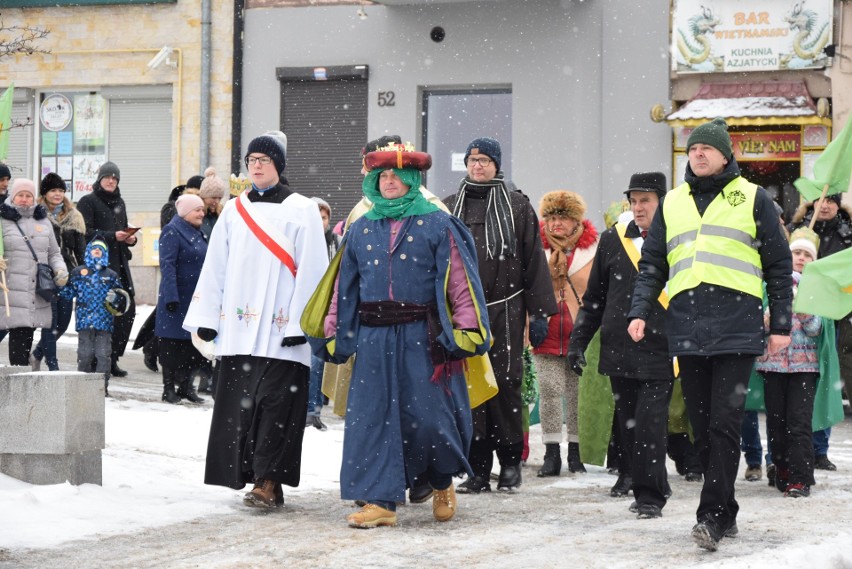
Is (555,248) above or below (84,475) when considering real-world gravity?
above

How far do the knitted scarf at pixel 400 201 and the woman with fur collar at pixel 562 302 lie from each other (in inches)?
111

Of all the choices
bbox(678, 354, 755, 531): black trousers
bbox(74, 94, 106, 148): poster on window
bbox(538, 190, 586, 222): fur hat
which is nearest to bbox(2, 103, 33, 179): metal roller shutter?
bbox(74, 94, 106, 148): poster on window

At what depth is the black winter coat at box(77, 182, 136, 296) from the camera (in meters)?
14.8

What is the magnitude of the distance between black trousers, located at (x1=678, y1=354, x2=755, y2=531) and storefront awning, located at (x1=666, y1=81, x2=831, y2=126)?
14399 mm

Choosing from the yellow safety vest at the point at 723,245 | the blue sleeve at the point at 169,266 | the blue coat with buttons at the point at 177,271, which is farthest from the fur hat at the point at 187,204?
the yellow safety vest at the point at 723,245

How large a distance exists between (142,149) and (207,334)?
1742cm

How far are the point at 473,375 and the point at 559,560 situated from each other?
70.4 inches

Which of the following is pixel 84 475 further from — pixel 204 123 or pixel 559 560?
pixel 204 123

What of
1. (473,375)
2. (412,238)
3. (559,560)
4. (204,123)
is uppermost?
(204,123)

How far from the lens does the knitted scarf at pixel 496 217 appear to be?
9508mm

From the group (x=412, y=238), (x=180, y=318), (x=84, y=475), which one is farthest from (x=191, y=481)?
(x=180, y=318)

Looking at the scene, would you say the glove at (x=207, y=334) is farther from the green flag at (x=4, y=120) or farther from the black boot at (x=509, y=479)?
the green flag at (x=4, y=120)

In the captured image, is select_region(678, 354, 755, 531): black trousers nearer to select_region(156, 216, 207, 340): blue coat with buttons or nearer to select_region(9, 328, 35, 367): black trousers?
select_region(156, 216, 207, 340): blue coat with buttons

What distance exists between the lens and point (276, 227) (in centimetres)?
854
